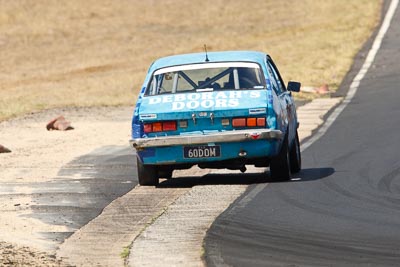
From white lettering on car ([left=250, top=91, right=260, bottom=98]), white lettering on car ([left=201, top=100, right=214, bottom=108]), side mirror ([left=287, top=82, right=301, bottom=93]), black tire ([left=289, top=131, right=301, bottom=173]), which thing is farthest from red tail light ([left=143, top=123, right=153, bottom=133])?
side mirror ([left=287, top=82, right=301, bottom=93])

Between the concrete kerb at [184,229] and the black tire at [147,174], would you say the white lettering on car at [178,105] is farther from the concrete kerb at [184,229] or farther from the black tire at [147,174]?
the concrete kerb at [184,229]

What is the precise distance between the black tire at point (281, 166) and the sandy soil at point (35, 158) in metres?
2.67

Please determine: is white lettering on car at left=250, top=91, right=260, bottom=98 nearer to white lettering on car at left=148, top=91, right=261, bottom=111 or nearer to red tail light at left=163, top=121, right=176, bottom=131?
white lettering on car at left=148, top=91, right=261, bottom=111

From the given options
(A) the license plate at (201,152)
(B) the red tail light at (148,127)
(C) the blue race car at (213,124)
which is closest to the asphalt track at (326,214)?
(C) the blue race car at (213,124)

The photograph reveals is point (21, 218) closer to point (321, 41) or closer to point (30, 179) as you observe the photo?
point (30, 179)

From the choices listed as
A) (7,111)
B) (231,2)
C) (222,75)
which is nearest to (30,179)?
(222,75)

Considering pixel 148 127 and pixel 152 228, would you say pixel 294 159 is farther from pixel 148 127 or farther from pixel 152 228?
pixel 152 228

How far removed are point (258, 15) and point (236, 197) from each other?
40761 mm

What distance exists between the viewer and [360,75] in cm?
3228

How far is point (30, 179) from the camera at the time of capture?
15492 millimetres

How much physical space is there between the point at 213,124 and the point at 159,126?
0.59m

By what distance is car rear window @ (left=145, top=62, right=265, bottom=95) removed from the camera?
14.7 m

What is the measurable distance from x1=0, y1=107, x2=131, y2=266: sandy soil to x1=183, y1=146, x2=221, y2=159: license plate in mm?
1760

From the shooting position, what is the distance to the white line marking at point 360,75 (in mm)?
19984
